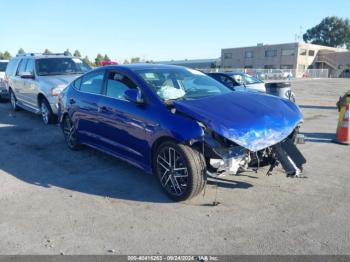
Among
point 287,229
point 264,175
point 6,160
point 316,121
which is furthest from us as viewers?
point 316,121

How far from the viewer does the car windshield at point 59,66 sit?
9945 mm

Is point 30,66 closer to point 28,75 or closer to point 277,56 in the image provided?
point 28,75

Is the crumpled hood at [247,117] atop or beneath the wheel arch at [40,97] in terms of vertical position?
atop

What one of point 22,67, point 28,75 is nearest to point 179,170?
point 28,75

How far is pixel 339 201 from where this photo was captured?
4.60 meters

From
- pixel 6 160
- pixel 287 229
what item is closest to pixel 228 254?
pixel 287 229

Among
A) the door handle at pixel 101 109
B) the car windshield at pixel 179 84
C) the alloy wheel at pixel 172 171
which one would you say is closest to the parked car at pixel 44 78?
the door handle at pixel 101 109

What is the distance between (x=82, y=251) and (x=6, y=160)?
3.83 m

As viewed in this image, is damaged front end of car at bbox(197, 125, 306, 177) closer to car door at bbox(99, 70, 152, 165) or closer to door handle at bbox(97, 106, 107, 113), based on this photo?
car door at bbox(99, 70, 152, 165)

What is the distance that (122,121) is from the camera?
17.2 feet

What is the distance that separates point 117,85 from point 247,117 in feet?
7.26

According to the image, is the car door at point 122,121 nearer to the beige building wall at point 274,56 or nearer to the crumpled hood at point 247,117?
the crumpled hood at point 247,117

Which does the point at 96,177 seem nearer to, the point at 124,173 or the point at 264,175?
the point at 124,173

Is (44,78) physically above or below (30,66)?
below
